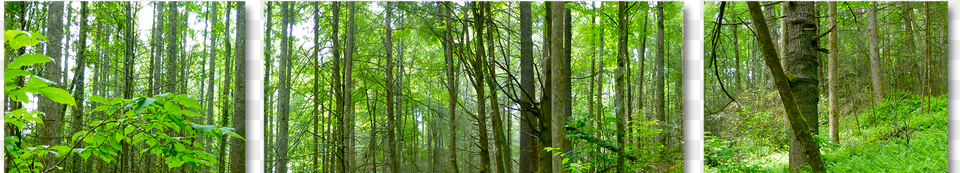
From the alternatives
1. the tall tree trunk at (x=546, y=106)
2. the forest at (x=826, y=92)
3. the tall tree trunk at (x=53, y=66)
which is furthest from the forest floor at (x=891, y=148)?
the tall tree trunk at (x=53, y=66)

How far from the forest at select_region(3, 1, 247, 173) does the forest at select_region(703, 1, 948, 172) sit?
204cm

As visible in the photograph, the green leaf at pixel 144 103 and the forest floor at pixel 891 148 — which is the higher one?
the green leaf at pixel 144 103

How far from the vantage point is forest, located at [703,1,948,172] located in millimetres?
2768

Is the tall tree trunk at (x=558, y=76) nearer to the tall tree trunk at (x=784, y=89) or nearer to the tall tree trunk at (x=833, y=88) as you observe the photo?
the tall tree trunk at (x=784, y=89)

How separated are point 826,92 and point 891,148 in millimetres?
3951

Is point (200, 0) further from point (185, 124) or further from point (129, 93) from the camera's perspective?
point (185, 124)

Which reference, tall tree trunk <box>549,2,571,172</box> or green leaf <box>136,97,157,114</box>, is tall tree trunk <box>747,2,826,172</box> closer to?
tall tree trunk <box>549,2,571,172</box>

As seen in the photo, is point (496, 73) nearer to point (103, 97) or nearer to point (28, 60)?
point (103, 97)

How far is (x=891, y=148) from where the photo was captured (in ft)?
10.9

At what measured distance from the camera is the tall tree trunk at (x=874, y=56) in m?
5.38

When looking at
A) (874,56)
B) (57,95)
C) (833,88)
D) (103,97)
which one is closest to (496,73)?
(103,97)

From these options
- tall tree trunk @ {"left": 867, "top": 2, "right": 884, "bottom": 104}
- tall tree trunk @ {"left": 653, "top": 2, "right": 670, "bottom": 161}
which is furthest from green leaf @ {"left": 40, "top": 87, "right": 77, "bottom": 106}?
tall tree trunk @ {"left": 867, "top": 2, "right": 884, "bottom": 104}

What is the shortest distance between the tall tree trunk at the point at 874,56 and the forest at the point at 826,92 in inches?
0.5

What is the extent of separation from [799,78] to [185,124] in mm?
3255
